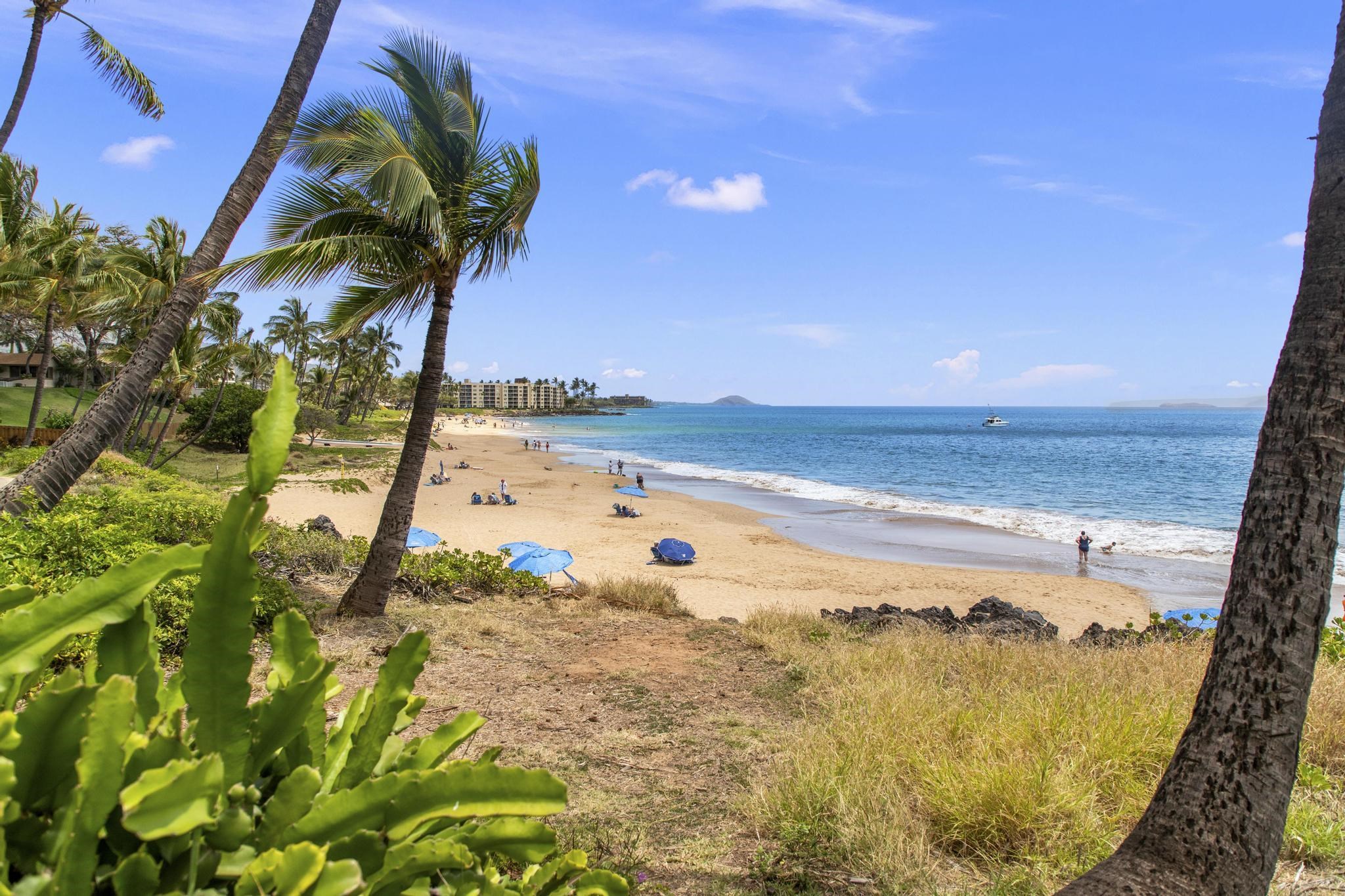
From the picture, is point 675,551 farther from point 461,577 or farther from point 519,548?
point 461,577

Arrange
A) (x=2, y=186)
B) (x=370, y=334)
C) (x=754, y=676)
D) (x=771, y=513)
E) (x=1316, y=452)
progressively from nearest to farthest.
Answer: (x=1316, y=452)
(x=754, y=676)
(x=2, y=186)
(x=771, y=513)
(x=370, y=334)

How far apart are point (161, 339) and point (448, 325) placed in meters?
2.76

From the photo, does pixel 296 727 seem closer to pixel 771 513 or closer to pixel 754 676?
pixel 754 676

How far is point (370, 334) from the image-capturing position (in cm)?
7388

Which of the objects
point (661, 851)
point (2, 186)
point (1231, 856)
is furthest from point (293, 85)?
point (2, 186)

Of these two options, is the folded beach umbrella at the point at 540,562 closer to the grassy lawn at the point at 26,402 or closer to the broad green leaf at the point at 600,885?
the broad green leaf at the point at 600,885

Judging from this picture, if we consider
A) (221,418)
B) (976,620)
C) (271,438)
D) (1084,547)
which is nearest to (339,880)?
(271,438)

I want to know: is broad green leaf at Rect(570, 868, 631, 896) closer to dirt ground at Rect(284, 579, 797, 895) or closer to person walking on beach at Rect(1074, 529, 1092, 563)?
dirt ground at Rect(284, 579, 797, 895)

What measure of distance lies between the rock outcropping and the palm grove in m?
6.44

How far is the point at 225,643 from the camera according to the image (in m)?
1.43

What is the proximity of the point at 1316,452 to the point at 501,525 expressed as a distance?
23.5m

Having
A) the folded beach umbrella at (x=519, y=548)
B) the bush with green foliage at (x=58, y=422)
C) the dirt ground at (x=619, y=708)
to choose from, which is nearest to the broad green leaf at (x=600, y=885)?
the dirt ground at (x=619, y=708)

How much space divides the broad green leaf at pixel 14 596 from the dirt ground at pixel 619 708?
2656 mm

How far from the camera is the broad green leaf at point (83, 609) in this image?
1.34 meters
